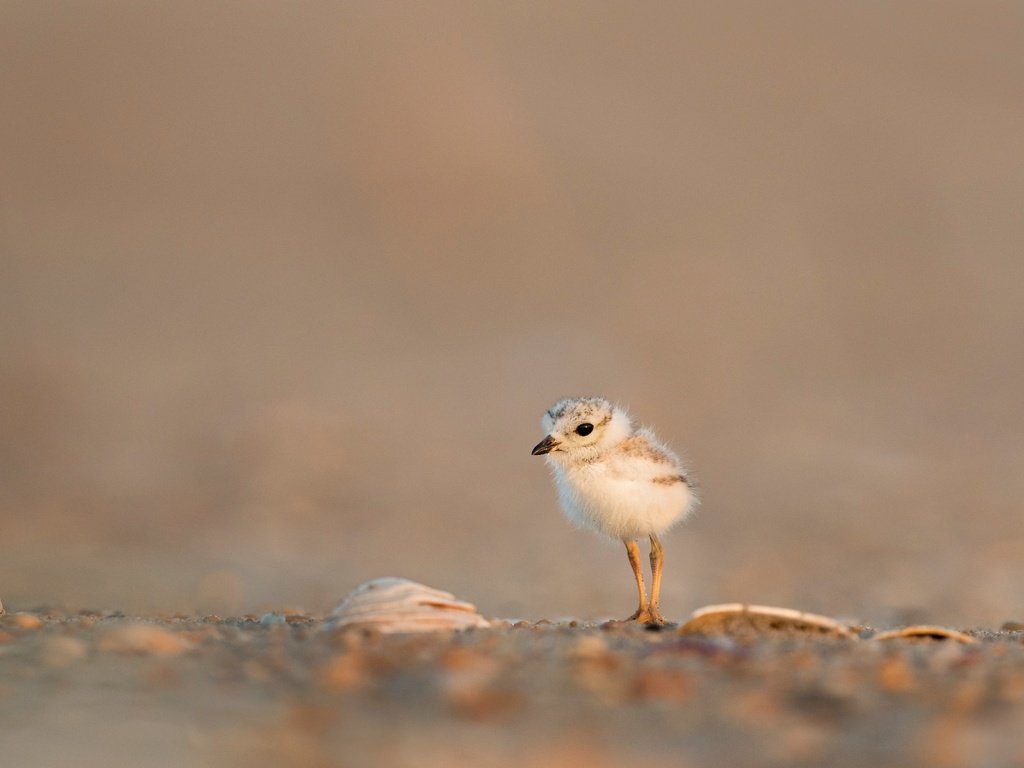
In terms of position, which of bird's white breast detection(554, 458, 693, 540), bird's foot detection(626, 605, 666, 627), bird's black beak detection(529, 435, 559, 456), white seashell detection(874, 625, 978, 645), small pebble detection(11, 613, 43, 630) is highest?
bird's black beak detection(529, 435, 559, 456)

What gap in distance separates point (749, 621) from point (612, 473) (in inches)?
54.7

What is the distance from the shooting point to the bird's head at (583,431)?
5.32 metres

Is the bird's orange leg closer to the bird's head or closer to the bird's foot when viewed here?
the bird's foot

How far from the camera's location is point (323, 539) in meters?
9.57

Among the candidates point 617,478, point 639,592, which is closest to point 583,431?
point 617,478

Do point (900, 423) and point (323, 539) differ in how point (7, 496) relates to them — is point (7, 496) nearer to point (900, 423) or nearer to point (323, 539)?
point (323, 539)

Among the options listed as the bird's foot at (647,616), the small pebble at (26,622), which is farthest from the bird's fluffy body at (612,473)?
the small pebble at (26,622)

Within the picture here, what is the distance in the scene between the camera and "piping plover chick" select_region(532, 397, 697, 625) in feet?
16.6

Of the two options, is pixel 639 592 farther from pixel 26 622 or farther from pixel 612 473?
pixel 26 622

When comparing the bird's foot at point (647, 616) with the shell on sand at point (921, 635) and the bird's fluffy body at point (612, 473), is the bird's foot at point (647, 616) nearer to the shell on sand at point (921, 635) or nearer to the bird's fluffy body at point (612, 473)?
the bird's fluffy body at point (612, 473)

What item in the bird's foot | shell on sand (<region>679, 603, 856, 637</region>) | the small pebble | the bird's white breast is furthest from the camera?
the bird's white breast

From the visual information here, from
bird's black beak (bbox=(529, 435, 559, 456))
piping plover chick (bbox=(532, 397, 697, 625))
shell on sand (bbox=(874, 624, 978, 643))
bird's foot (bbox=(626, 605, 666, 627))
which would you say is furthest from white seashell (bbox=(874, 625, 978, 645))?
bird's black beak (bbox=(529, 435, 559, 456))

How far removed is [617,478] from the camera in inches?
202

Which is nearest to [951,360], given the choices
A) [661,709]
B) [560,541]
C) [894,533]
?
[894,533]
